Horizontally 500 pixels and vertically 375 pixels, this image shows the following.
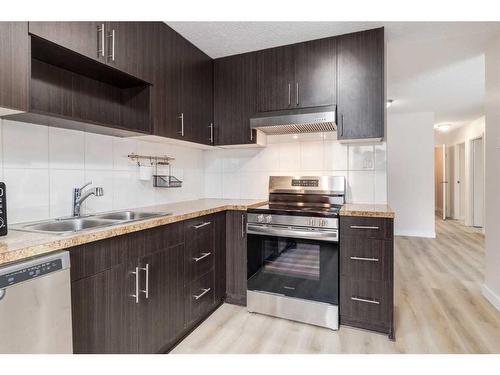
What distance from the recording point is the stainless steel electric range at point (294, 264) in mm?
2041

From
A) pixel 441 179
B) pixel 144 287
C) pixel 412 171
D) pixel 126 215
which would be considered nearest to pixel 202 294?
pixel 144 287

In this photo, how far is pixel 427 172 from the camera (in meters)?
5.14

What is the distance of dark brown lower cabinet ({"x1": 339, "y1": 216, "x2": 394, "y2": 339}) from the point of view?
1928mm

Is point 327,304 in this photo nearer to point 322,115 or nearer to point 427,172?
point 322,115

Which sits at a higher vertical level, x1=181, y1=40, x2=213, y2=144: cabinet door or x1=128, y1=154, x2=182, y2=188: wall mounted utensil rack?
x1=181, y1=40, x2=213, y2=144: cabinet door

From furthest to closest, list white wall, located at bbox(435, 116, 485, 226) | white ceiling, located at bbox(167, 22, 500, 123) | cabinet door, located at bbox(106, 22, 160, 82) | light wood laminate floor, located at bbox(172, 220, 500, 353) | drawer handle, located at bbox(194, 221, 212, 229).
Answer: white wall, located at bbox(435, 116, 485, 226) → white ceiling, located at bbox(167, 22, 500, 123) → drawer handle, located at bbox(194, 221, 212, 229) → light wood laminate floor, located at bbox(172, 220, 500, 353) → cabinet door, located at bbox(106, 22, 160, 82)

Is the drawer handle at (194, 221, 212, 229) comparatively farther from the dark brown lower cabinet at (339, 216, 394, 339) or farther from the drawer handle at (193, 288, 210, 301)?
the dark brown lower cabinet at (339, 216, 394, 339)

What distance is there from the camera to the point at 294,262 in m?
2.17

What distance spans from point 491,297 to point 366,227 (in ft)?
5.07

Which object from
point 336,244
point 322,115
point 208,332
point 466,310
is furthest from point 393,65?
point 208,332

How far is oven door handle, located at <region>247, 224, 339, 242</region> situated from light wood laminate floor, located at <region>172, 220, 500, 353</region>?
2.17 feet

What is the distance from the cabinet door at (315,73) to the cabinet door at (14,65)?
1805 millimetres

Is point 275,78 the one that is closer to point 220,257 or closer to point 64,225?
point 220,257

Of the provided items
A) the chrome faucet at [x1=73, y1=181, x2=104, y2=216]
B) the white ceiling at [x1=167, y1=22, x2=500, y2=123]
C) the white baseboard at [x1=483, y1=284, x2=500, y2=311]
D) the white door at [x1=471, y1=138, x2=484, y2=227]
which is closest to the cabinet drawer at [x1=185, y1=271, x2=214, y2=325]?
the chrome faucet at [x1=73, y1=181, x2=104, y2=216]
